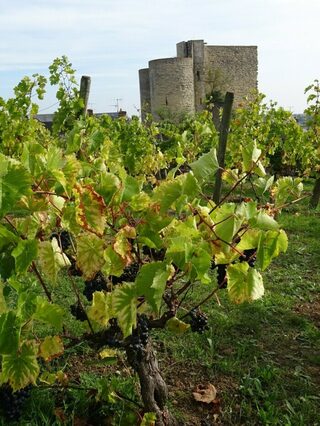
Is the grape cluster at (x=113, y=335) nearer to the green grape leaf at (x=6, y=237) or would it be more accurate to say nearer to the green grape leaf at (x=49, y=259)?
the green grape leaf at (x=49, y=259)

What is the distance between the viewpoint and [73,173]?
1529 mm

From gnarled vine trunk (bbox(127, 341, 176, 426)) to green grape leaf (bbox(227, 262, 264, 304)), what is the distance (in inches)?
25.7

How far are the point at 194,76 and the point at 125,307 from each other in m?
35.5

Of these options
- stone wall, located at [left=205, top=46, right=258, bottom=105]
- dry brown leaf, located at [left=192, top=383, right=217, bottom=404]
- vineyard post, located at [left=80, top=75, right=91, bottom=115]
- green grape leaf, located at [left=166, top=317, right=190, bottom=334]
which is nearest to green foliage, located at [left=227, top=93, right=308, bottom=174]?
vineyard post, located at [left=80, top=75, right=91, bottom=115]

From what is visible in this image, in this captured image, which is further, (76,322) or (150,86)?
(150,86)

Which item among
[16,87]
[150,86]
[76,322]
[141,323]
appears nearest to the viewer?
[141,323]

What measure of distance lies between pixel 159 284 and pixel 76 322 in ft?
7.42

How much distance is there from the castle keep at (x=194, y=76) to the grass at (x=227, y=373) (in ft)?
96.3

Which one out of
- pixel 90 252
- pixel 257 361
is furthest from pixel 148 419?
pixel 257 361

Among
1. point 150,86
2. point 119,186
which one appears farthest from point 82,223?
point 150,86

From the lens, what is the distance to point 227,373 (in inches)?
112

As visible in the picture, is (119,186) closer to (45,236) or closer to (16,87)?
(45,236)

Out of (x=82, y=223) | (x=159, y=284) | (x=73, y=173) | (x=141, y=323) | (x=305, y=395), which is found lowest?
(x=305, y=395)

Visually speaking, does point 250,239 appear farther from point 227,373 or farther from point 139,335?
point 227,373
